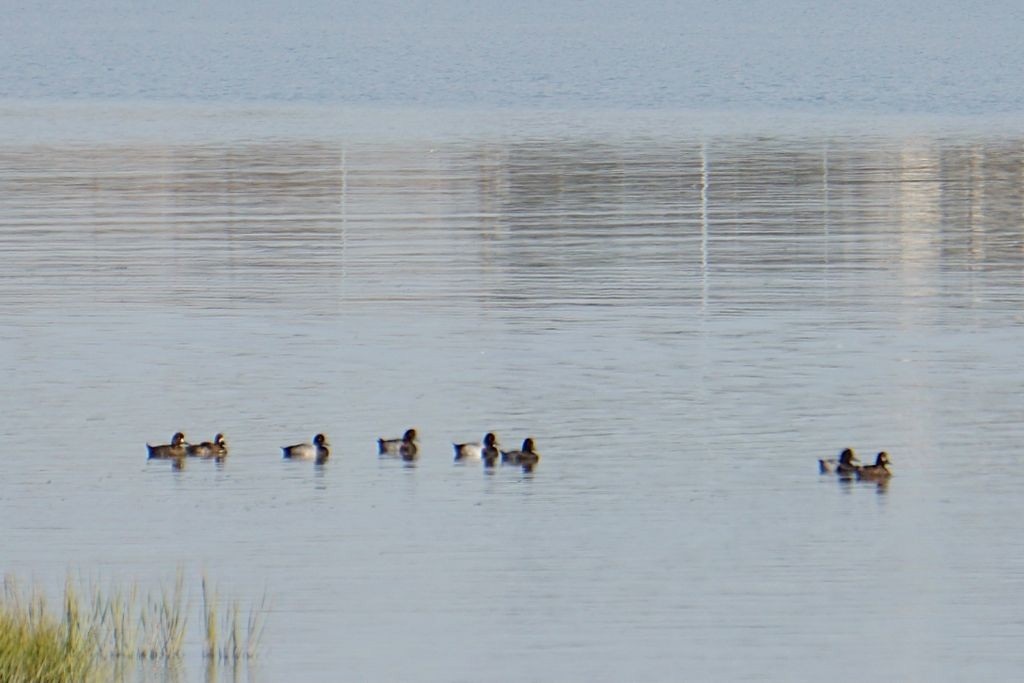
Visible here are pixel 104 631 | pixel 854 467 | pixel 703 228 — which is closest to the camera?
pixel 104 631

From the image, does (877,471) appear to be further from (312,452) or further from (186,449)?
(186,449)

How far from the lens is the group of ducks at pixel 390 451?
19.7m

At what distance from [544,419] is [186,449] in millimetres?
3484

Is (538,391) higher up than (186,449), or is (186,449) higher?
(538,391)

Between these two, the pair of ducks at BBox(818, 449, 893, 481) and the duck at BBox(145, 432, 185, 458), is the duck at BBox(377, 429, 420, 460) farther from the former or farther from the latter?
the pair of ducks at BBox(818, 449, 893, 481)

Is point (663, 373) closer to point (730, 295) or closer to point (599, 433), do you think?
point (599, 433)

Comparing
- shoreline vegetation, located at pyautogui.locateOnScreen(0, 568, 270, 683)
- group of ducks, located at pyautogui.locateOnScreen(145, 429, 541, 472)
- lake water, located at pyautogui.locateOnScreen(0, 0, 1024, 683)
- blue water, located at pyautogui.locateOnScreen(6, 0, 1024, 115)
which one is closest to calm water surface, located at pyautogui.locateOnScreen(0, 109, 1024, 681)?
lake water, located at pyautogui.locateOnScreen(0, 0, 1024, 683)

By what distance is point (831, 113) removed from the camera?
6844 cm

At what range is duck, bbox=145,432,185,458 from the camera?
1995cm

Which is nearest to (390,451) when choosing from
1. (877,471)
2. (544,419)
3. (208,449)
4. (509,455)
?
(509,455)

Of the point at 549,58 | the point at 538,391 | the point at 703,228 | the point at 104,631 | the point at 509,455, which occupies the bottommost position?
the point at 104,631

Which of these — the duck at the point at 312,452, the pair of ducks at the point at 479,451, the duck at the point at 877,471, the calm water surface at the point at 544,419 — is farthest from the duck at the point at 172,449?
the duck at the point at 877,471

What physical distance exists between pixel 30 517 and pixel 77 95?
209ft

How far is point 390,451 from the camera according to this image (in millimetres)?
20188
